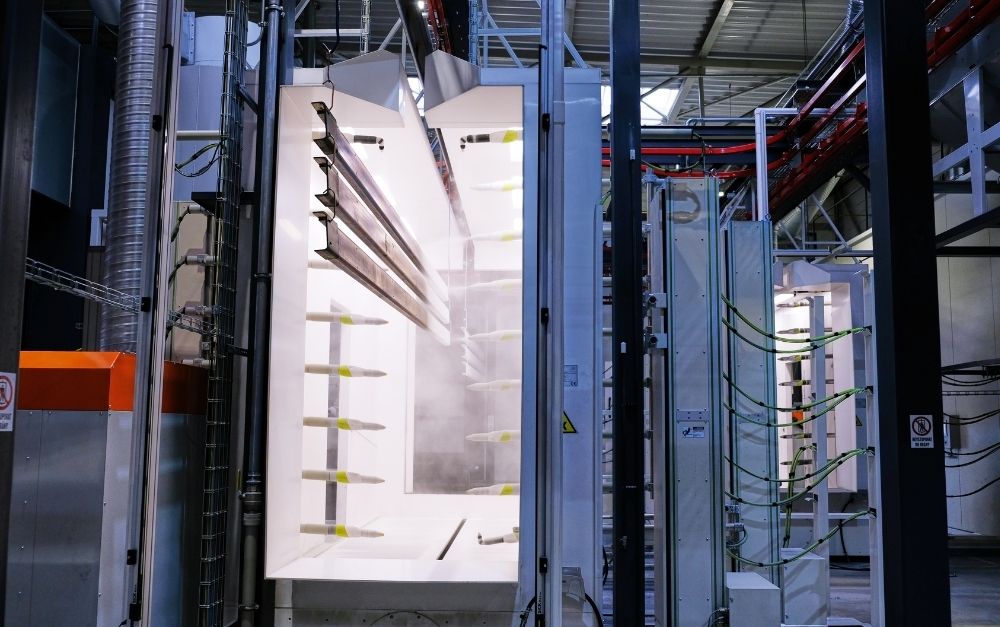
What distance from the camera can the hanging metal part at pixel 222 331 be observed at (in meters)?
3.41

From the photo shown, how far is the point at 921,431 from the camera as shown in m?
2.86

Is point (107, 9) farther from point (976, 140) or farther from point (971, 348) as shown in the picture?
point (971, 348)

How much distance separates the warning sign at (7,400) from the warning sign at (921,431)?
268cm

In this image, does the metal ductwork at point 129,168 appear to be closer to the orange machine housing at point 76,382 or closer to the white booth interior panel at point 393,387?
the orange machine housing at point 76,382

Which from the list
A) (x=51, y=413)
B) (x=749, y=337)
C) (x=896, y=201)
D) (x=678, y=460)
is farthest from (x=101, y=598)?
(x=749, y=337)

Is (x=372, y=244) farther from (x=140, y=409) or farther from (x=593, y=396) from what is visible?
(x=140, y=409)

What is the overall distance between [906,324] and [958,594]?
5450 mm

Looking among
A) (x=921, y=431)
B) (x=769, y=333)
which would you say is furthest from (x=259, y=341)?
(x=769, y=333)

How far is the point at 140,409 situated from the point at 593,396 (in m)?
1.82

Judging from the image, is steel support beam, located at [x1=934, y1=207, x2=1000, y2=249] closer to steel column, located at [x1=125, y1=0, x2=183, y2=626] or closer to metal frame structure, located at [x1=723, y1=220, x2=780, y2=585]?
metal frame structure, located at [x1=723, y1=220, x2=780, y2=585]

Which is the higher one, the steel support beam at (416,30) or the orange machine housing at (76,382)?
the steel support beam at (416,30)

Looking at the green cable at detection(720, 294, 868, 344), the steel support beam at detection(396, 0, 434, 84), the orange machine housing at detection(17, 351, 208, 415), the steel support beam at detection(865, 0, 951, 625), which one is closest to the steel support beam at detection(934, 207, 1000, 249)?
the green cable at detection(720, 294, 868, 344)

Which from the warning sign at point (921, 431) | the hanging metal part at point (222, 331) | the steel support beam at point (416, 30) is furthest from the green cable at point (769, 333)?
the hanging metal part at point (222, 331)

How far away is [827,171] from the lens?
765 centimetres
